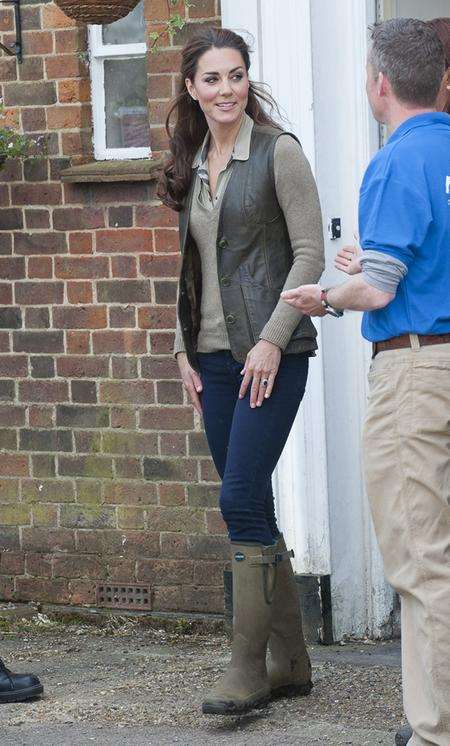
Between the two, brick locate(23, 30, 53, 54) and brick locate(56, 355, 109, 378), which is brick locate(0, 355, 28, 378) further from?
brick locate(23, 30, 53, 54)

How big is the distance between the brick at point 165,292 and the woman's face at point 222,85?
148cm

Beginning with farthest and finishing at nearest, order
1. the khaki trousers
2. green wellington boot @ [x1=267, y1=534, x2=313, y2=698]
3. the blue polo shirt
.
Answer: green wellington boot @ [x1=267, y1=534, x2=313, y2=698] < the khaki trousers < the blue polo shirt

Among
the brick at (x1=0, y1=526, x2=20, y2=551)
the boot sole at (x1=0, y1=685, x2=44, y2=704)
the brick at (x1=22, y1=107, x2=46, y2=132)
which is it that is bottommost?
the boot sole at (x1=0, y1=685, x2=44, y2=704)

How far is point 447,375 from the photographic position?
12.7ft

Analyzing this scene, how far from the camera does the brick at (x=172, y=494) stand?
6180mm

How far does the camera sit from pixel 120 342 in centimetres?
623

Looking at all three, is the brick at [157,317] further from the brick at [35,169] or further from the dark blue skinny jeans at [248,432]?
the dark blue skinny jeans at [248,432]

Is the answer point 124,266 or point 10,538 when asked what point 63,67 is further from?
point 10,538

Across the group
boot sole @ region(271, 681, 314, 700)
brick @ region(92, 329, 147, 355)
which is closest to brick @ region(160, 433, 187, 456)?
brick @ region(92, 329, 147, 355)

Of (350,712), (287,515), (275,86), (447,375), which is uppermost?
(275,86)

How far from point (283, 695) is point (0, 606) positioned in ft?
6.64

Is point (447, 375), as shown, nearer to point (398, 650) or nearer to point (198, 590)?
point (398, 650)

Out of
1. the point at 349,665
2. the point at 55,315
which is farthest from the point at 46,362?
the point at 349,665

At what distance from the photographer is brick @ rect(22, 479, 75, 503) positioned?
641 cm
